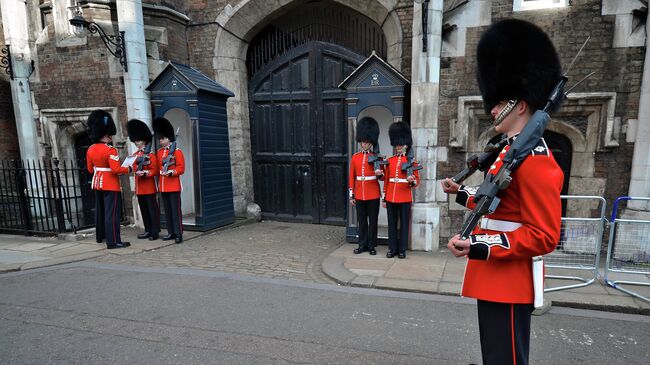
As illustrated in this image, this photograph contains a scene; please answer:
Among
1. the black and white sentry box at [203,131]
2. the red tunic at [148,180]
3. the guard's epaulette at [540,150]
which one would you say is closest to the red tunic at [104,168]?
the red tunic at [148,180]

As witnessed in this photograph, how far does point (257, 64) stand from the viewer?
906 centimetres

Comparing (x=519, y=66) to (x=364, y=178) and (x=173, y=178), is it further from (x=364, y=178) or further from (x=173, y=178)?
(x=173, y=178)

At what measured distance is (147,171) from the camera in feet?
22.5

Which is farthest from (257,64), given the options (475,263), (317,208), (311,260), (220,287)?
(475,263)

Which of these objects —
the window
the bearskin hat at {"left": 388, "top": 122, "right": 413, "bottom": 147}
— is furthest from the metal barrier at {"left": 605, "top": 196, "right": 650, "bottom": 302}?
the window

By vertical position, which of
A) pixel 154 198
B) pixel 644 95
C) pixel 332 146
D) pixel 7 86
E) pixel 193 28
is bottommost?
pixel 154 198

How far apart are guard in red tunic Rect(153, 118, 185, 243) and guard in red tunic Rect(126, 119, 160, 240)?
0.54ft

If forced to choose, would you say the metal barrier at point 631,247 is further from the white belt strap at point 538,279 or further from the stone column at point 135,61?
the stone column at point 135,61

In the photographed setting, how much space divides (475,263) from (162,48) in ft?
26.8


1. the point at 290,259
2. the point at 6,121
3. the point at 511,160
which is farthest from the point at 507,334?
the point at 6,121

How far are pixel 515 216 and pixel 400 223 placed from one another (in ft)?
12.8

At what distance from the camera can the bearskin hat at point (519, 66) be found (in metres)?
2.08

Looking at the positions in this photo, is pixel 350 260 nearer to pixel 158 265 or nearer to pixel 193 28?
pixel 158 265

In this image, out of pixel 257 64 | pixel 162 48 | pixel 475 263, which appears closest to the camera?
pixel 475 263
